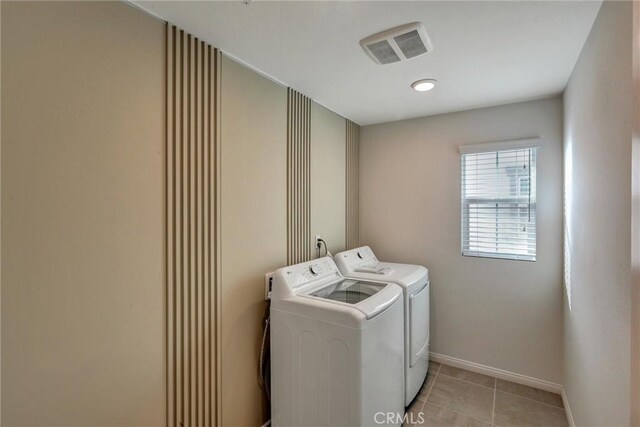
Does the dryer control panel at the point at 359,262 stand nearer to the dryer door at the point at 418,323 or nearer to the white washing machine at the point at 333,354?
the dryer door at the point at 418,323

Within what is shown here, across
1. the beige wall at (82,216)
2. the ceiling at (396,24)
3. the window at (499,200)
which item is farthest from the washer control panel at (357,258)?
the ceiling at (396,24)

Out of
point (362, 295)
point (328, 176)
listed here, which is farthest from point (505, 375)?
point (328, 176)

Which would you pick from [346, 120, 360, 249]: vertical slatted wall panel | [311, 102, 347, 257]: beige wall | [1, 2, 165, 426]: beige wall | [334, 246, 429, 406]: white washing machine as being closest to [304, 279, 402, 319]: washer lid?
[334, 246, 429, 406]: white washing machine

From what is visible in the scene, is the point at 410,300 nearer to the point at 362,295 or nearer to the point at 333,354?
the point at 362,295

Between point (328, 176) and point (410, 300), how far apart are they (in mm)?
1300

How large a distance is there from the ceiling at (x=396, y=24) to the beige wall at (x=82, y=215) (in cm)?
35

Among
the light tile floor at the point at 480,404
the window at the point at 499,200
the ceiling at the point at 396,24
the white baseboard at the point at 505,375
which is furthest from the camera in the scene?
the window at the point at 499,200

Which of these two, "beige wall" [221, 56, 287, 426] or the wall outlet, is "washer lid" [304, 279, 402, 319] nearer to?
the wall outlet

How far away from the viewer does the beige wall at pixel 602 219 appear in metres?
1.06

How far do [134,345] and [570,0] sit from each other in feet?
8.10

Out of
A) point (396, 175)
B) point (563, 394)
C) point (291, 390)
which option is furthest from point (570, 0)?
point (563, 394)

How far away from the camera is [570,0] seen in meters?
1.28

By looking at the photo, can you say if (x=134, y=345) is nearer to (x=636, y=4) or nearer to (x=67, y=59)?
(x=67, y=59)

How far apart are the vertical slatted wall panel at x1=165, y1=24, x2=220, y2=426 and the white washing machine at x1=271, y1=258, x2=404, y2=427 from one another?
1.35ft
